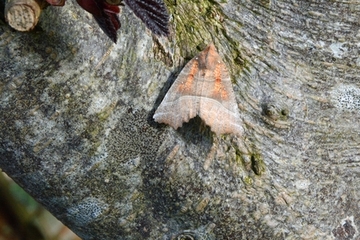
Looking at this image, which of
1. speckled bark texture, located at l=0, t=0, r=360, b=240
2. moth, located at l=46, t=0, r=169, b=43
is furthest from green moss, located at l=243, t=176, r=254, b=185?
moth, located at l=46, t=0, r=169, b=43

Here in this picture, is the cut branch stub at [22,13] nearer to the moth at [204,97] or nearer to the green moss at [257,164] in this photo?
the moth at [204,97]

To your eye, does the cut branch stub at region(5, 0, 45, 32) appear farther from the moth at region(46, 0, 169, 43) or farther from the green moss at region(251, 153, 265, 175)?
the green moss at region(251, 153, 265, 175)

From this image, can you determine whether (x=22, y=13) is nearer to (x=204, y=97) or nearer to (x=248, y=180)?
(x=204, y=97)

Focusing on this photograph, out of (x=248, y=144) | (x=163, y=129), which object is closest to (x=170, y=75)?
(x=163, y=129)

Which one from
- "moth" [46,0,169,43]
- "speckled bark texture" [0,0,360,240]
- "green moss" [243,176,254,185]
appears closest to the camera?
"moth" [46,0,169,43]

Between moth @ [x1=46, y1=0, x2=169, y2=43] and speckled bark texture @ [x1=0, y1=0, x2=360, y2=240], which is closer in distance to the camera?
moth @ [x1=46, y1=0, x2=169, y2=43]

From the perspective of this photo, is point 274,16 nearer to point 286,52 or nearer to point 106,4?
point 286,52
